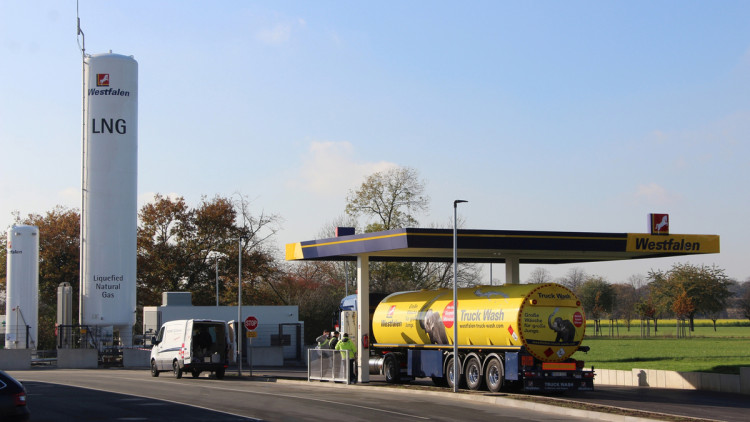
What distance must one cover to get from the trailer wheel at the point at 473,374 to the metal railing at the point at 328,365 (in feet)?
14.7

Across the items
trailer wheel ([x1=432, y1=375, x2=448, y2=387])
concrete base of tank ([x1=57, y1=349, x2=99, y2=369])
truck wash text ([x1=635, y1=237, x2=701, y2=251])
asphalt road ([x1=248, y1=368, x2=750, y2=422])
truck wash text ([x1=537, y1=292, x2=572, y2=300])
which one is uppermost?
truck wash text ([x1=635, y1=237, x2=701, y2=251])

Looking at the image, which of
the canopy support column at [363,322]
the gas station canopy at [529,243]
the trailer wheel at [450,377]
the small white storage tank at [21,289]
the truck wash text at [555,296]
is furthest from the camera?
the small white storage tank at [21,289]

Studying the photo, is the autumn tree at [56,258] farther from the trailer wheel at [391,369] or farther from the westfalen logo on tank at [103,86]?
the trailer wheel at [391,369]

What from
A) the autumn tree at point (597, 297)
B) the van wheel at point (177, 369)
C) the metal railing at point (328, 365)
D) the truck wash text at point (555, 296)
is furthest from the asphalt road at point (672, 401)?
the autumn tree at point (597, 297)

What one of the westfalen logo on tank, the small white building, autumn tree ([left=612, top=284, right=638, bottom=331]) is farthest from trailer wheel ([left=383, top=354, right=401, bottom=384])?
autumn tree ([left=612, top=284, right=638, bottom=331])

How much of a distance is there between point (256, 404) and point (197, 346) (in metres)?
12.1

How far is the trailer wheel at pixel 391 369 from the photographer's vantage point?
29484mm

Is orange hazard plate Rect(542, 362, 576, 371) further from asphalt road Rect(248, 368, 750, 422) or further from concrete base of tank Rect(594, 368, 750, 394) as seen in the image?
concrete base of tank Rect(594, 368, 750, 394)

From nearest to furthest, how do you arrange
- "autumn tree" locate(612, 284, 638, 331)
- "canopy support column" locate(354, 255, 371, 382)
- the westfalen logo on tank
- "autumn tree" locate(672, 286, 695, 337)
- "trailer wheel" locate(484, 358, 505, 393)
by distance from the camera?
"trailer wheel" locate(484, 358, 505, 393)
"canopy support column" locate(354, 255, 371, 382)
the westfalen logo on tank
"autumn tree" locate(672, 286, 695, 337)
"autumn tree" locate(612, 284, 638, 331)

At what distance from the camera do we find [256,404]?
21422 mm

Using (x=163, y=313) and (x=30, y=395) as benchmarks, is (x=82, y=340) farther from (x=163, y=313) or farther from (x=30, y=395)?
(x=30, y=395)

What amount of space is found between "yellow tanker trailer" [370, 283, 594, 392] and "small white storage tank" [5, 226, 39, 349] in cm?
3163

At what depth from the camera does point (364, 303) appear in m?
29.3

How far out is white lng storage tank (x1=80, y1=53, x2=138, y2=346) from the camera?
154ft
